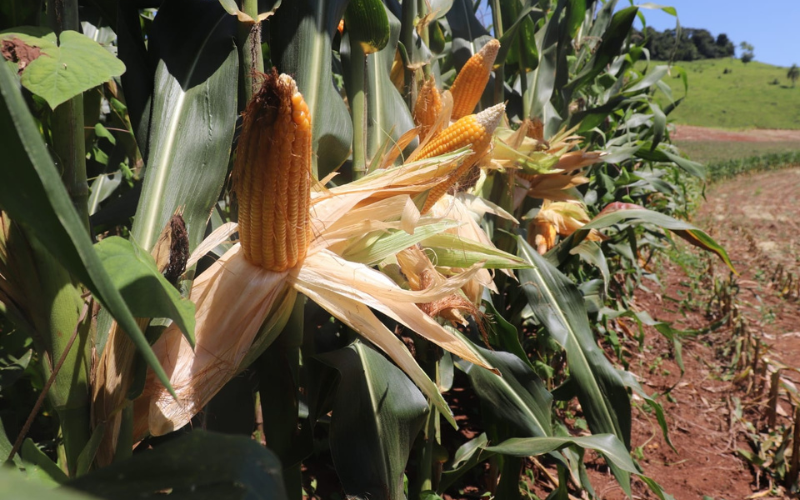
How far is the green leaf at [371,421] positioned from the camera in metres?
1.14

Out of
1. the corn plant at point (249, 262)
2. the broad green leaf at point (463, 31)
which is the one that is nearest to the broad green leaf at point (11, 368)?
the corn plant at point (249, 262)

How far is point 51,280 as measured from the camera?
72 centimetres

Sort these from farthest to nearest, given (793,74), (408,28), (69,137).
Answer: (793,74) < (408,28) < (69,137)

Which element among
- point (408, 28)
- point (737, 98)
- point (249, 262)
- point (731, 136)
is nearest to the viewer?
point (249, 262)

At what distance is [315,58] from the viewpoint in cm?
121

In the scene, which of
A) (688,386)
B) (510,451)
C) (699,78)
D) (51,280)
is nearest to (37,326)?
(51,280)

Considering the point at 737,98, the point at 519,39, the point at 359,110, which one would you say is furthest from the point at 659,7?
the point at 737,98

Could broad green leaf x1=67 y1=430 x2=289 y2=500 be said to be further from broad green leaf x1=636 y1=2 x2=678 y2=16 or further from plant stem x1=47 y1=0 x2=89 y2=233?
broad green leaf x1=636 y1=2 x2=678 y2=16

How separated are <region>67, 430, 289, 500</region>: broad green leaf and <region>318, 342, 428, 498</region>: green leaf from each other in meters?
0.76

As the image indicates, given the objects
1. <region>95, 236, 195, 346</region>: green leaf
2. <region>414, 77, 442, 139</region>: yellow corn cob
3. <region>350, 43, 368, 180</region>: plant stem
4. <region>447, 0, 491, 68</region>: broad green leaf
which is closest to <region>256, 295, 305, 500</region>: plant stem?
<region>350, 43, 368, 180</region>: plant stem

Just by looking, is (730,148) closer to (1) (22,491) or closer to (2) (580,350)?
(2) (580,350)

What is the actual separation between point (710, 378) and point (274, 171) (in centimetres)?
454

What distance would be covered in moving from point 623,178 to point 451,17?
7.19ft

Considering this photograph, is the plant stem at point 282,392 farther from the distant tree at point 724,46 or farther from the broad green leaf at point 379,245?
the distant tree at point 724,46
